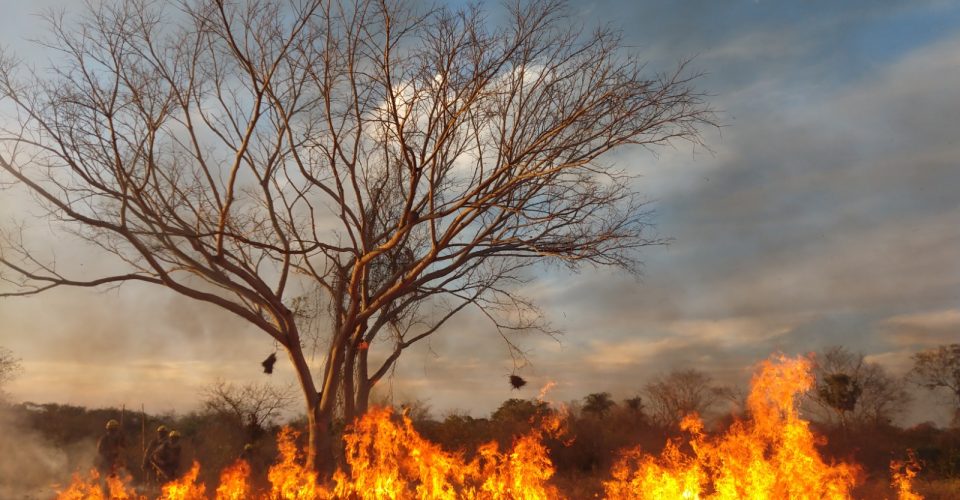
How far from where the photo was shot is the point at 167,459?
58.6 ft

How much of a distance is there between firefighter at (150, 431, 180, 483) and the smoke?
569 cm

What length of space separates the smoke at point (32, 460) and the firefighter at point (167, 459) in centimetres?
569

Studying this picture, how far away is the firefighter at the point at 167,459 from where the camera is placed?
1775 cm

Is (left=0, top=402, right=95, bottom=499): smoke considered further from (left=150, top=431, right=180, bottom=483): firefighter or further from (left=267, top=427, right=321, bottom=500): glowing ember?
(left=267, top=427, right=321, bottom=500): glowing ember

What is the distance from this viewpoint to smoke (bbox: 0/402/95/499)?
22906mm

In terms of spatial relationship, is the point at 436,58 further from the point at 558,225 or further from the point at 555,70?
the point at 558,225

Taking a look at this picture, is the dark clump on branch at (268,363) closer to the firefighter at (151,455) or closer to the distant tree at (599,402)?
the firefighter at (151,455)

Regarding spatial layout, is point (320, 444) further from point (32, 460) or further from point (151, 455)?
point (32, 460)

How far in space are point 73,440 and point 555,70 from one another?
94.8ft

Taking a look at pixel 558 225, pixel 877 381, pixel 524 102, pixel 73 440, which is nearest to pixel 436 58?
pixel 524 102

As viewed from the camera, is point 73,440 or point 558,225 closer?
point 558,225

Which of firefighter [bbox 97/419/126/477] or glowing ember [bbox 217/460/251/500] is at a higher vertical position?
firefighter [bbox 97/419/126/477]

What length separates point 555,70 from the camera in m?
14.1

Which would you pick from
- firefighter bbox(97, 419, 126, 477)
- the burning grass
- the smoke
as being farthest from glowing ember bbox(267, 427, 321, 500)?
the smoke
